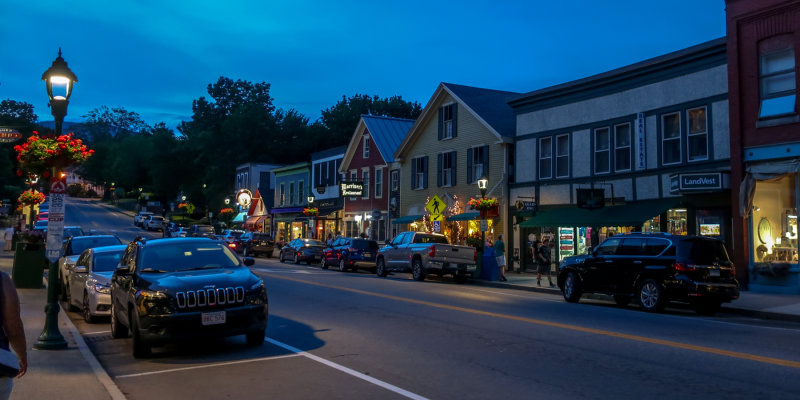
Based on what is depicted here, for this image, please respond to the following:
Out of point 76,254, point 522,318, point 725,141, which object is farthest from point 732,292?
point 76,254

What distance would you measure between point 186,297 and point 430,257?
56.2 feet

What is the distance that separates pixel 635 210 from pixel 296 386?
19.6 metres

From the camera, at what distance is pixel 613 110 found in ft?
88.3

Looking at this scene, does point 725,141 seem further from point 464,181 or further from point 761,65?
point 464,181

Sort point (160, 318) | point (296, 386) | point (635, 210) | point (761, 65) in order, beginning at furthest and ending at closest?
1. point (635, 210)
2. point (761, 65)
3. point (160, 318)
4. point (296, 386)

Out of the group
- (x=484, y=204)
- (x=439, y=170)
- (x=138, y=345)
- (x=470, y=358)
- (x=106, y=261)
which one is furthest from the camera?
(x=439, y=170)

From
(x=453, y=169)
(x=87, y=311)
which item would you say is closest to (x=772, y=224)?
(x=453, y=169)

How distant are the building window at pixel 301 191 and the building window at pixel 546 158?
29524 mm

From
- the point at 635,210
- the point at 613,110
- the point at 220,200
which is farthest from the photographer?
the point at 220,200

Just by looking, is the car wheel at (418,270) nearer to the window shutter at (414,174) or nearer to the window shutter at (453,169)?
the window shutter at (453,169)

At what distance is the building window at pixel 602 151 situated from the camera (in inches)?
1069

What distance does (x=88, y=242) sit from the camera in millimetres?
19422

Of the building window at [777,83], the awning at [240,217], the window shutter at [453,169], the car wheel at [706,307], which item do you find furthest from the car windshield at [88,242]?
the awning at [240,217]

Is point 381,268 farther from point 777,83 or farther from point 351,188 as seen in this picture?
point 777,83
